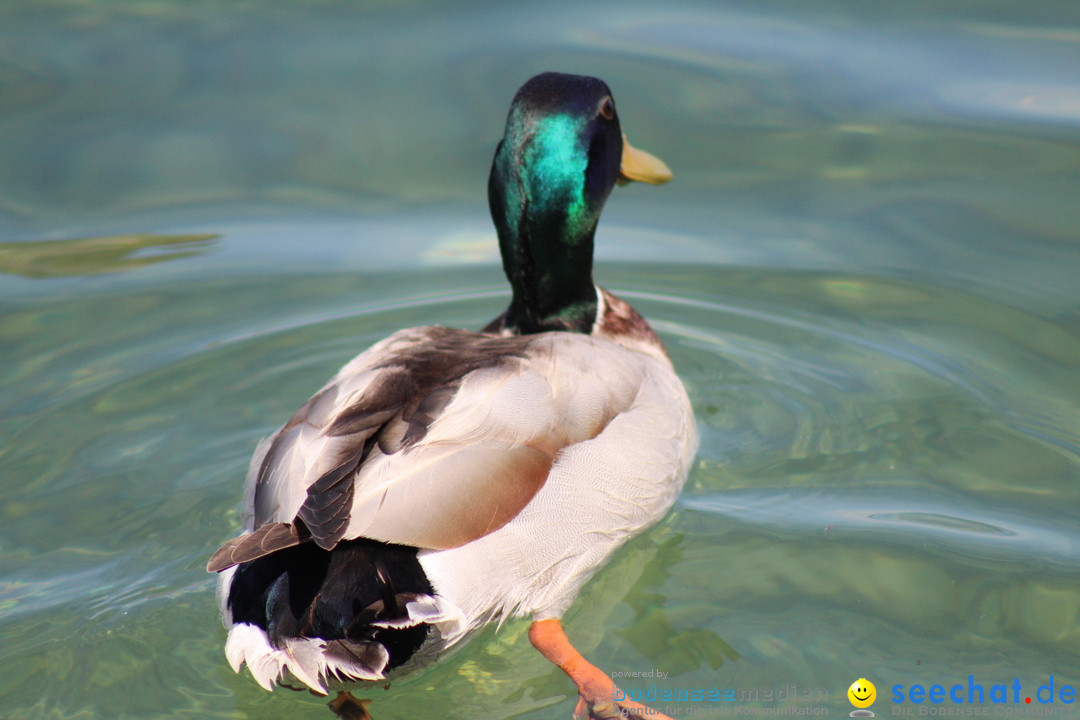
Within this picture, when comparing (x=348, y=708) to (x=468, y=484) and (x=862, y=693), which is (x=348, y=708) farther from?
(x=862, y=693)

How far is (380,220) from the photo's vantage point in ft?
21.2

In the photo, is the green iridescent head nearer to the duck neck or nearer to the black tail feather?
the duck neck

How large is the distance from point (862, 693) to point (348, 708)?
1455 mm

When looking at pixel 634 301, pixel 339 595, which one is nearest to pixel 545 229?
pixel 634 301

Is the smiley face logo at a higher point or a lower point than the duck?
lower

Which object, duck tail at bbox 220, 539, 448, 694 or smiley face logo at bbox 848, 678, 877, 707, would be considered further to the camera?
smiley face logo at bbox 848, 678, 877, 707

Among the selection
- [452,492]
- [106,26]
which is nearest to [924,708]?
[452,492]

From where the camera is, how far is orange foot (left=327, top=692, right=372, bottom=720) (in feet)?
11.3

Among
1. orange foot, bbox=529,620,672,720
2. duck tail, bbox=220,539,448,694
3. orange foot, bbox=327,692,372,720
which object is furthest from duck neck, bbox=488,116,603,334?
orange foot, bbox=327,692,372,720

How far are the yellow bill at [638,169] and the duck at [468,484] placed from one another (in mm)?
340

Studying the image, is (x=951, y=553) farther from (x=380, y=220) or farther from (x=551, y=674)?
(x=380, y=220)

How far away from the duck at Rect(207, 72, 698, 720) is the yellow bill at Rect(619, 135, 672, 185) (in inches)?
13.4

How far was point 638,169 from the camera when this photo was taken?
500 centimetres

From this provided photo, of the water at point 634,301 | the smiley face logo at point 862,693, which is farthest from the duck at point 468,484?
the smiley face logo at point 862,693
